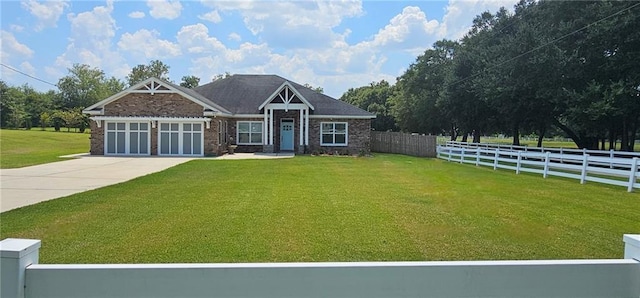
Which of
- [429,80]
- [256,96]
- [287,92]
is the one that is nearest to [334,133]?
[287,92]

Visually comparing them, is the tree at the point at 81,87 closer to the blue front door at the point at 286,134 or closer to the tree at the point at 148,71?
the tree at the point at 148,71

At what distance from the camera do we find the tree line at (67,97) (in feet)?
174

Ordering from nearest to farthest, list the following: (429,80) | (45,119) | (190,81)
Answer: (429,80), (45,119), (190,81)

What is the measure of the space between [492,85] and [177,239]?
2225 cm

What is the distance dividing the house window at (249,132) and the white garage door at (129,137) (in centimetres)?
591

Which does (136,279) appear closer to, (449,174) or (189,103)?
(449,174)

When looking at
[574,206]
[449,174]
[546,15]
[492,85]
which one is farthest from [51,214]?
[546,15]

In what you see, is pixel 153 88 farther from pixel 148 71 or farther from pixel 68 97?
pixel 68 97

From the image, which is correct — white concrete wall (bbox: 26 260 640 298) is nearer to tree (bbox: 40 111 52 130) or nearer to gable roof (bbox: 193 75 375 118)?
gable roof (bbox: 193 75 375 118)

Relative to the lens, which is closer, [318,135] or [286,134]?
[318,135]

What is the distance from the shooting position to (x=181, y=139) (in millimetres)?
24438

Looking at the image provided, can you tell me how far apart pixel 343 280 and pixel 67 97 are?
72.6 meters

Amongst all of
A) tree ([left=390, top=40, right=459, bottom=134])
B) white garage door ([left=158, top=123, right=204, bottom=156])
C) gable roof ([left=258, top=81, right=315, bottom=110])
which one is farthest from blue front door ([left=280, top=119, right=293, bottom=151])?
tree ([left=390, top=40, right=459, bottom=134])

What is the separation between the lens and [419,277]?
1859 mm
